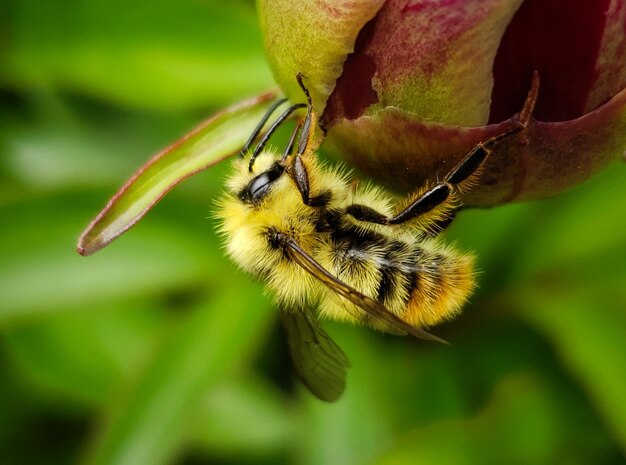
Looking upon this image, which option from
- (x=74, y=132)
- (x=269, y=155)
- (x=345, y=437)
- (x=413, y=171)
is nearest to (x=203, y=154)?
(x=269, y=155)

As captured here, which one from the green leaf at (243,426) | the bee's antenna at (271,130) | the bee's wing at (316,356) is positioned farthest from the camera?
the green leaf at (243,426)

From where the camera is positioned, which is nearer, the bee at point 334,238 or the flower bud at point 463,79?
the flower bud at point 463,79

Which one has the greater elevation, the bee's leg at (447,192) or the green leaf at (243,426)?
the bee's leg at (447,192)

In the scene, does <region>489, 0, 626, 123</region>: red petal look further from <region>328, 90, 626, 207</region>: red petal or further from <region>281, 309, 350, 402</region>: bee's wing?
<region>281, 309, 350, 402</region>: bee's wing

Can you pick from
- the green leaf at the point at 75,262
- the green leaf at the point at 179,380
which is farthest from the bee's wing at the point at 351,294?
the green leaf at the point at 75,262

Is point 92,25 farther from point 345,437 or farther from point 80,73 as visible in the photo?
point 345,437

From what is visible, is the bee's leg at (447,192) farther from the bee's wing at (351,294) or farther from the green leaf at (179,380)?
the green leaf at (179,380)

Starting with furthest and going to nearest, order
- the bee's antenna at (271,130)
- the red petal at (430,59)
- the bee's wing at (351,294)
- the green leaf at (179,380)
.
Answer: the green leaf at (179,380) < the bee's antenna at (271,130) < the bee's wing at (351,294) < the red petal at (430,59)
